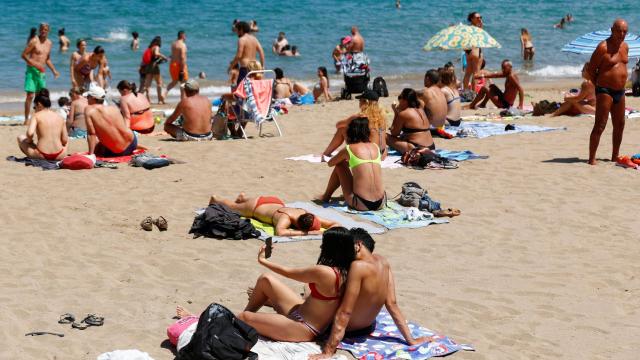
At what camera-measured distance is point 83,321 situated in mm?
5430

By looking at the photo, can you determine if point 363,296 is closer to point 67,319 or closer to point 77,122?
point 67,319

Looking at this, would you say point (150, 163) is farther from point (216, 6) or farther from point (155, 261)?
point (216, 6)

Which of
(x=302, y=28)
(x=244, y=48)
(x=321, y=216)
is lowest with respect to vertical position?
(x=302, y=28)

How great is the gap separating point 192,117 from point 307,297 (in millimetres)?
7074

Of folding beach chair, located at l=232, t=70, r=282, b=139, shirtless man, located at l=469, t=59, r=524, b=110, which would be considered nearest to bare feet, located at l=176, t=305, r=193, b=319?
folding beach chair, located at l=232, t=70, r=282, b=139

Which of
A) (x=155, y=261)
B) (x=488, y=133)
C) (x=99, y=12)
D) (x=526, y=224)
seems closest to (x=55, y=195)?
(x=155, y=261)

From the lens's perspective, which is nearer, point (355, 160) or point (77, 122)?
point (355, 160)

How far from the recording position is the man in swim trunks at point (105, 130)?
1031cm

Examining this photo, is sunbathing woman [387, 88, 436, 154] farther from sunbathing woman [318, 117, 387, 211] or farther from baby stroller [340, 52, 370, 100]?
baby stroller [340, 52, 370, 100]

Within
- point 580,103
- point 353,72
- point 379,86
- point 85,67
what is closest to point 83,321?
point 580,103

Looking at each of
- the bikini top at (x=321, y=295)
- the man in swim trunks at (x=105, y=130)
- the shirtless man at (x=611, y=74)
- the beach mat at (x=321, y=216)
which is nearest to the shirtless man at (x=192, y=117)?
the man in swim trunks at (x=105, y=130)

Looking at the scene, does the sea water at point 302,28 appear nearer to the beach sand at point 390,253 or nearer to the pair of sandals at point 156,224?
the beach sand at point 390,253

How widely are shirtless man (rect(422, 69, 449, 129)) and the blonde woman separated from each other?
1406cm

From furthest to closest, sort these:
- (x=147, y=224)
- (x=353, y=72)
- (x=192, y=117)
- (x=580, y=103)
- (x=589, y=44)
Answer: (x=353, y=72), (x=580, y=103), (x=589, y=44), (x=192, y=117), (x=147, y=224)
